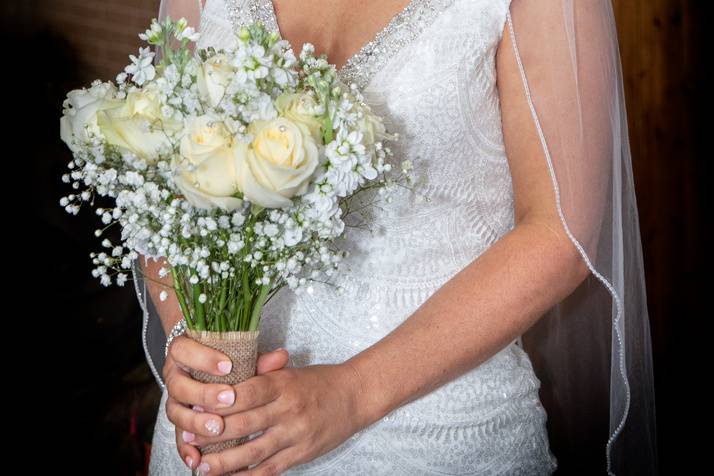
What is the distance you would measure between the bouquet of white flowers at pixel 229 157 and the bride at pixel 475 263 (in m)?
0.17

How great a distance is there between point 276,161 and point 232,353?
0.34 metres

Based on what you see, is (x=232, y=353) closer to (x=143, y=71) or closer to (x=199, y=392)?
(x=199, y=392)

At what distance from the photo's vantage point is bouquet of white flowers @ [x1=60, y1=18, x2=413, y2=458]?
1.11 m

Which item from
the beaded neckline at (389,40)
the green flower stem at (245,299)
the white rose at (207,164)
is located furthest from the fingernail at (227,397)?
the beaded neckline at (389,40)

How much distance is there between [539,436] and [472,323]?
36 centimetres

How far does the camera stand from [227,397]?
48.9 inches

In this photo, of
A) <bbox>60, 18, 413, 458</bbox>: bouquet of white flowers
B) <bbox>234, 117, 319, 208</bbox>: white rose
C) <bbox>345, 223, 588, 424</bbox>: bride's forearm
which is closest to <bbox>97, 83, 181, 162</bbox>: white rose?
<bbox>60, 18, 413, 458</bbox>: bouquet of white flowers

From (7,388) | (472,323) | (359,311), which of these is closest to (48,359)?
(7,388)

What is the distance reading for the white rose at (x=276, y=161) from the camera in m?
1.08

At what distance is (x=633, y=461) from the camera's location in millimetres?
1628

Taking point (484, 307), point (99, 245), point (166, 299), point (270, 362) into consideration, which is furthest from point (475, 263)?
point (99, 245)

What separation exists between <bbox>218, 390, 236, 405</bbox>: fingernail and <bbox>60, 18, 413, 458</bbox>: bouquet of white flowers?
0.15 feet

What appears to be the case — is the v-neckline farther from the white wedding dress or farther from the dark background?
the dark background

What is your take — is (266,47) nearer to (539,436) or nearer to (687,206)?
(539,436)
